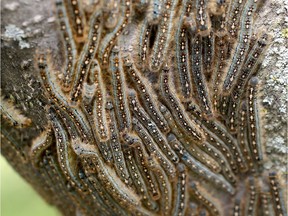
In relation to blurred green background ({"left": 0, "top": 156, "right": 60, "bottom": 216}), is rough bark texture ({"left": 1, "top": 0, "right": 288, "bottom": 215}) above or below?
above

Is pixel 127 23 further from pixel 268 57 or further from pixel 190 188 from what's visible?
pixel 190 188

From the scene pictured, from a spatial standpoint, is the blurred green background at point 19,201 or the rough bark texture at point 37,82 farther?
the blurred green background at point 19,201

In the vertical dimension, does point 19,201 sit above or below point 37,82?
below

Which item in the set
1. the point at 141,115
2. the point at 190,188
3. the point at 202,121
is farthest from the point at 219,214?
the point at 141,115

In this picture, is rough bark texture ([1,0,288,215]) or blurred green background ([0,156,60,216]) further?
blurred green background ([0,156,60,216])

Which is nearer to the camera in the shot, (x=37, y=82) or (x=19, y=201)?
(x=37, y=82)

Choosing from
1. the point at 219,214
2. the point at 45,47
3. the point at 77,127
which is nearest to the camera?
the point at 45,47

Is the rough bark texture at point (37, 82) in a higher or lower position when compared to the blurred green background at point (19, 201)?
higher

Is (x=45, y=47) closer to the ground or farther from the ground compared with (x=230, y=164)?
closer to the ground
